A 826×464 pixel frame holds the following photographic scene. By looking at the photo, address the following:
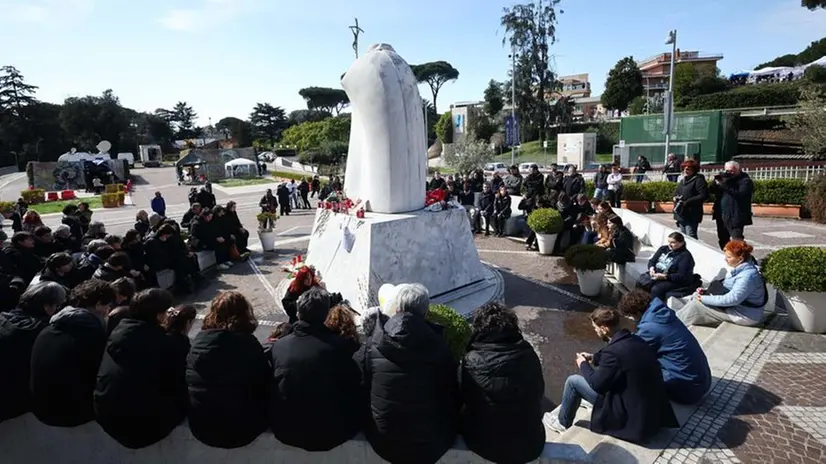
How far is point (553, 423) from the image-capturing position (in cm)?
479

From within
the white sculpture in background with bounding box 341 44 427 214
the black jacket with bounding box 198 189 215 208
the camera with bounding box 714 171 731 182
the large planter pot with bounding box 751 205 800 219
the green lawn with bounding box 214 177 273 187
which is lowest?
the large planter pot with bounding box 751 205 800 219

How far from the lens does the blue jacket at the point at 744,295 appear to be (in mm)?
6234

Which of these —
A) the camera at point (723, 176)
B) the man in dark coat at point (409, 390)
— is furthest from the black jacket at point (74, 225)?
the camera at point (723, 176)

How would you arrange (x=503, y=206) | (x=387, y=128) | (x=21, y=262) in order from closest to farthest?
(x=21, y=262) → (x=387, y=128) → (x=503, y=206)

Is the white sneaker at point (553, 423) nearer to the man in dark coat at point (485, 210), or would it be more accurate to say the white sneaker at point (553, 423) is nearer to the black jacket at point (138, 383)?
the black jacket at point (138, 383)

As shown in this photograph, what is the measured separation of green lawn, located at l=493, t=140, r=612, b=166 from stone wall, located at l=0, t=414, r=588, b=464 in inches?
1815

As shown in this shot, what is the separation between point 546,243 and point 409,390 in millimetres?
9386

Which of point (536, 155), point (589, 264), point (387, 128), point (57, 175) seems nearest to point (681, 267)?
point (589, 264)

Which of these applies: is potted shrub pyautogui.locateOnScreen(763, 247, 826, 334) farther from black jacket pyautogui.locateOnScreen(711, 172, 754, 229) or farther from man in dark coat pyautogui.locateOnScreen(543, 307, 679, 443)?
man in dark coat pyautogui.locateOnScreen(543, 307, 679, 443)

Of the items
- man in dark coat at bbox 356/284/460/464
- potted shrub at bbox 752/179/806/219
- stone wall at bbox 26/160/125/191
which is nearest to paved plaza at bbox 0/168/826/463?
potted shrub at bbox 752/179/806/219

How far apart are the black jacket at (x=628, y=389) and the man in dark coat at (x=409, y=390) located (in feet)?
4.33

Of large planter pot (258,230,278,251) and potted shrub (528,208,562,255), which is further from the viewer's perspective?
large planter pot (258,230,278,251)

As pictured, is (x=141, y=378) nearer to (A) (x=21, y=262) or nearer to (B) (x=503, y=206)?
(A) (x=21, y=262)

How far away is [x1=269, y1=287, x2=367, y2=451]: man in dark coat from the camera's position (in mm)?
3498
